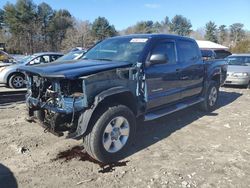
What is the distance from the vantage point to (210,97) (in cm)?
818

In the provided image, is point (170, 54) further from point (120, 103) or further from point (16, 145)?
point (16, 145)

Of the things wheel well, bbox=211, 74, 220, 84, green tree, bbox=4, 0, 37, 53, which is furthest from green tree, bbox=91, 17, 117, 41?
wheel well, bbox=211, 74, 220, 84

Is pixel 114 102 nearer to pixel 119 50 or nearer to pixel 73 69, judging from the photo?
pixel 73 69

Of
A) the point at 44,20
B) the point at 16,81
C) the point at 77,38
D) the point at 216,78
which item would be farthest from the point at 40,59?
the point at 44,20

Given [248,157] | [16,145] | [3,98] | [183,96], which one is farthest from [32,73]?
[3,98]

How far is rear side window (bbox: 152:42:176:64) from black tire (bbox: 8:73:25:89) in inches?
328

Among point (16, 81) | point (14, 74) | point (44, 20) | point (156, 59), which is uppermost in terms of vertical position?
point (44, 20)

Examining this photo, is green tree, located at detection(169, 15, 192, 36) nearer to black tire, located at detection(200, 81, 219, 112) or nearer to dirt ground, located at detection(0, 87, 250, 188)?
black tire, located at detection(200, 81, 219, 112)

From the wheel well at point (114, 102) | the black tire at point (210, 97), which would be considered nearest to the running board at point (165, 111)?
the wheel well at point (114, 102)

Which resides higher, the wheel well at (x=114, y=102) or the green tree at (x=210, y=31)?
the green tree at (x=210, y=31)

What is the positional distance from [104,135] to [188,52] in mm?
3343

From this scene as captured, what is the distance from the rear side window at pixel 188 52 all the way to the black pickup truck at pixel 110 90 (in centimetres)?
5

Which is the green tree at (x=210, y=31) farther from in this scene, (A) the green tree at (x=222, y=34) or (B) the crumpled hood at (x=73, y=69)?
(B) the crumpled hood at (x=73, y=69)

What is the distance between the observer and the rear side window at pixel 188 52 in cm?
650
